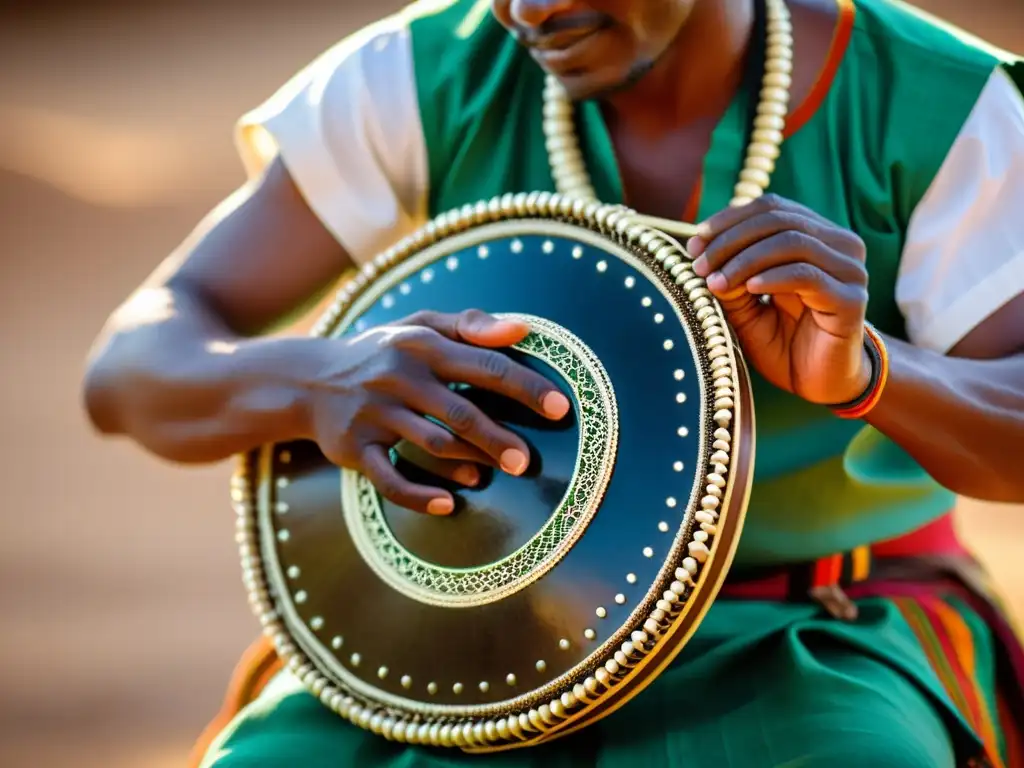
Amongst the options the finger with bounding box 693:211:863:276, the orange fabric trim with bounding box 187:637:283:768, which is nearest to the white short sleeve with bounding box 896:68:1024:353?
the finger with bounding box 693:211:863:276

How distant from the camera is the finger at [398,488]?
4.61ft

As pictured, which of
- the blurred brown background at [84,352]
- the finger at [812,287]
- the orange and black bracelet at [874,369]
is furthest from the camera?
the blurred brown background at [84,352]

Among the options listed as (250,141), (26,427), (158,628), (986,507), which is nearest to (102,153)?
(26,427)

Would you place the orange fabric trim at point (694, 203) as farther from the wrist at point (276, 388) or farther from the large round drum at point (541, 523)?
the wrist at point (276, 388)

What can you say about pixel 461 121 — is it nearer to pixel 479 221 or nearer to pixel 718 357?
pixel 479 221

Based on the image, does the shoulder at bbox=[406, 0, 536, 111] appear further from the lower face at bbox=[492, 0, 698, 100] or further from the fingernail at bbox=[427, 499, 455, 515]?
the fingernail at bbox=[427, 499, 455, 515]

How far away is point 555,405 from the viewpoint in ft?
4.50

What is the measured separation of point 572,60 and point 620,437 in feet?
1.34

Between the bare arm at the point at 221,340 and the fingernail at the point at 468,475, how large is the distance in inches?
8.1

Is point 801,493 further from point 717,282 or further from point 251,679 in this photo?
point 251,679

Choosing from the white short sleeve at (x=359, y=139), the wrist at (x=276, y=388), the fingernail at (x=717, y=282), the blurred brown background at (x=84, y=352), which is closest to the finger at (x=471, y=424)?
the wrist at (x=276, y=388)

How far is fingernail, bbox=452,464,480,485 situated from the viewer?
4.61 ft

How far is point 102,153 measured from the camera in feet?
25.3

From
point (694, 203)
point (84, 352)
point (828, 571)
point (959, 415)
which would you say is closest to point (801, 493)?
point (828, 571)
